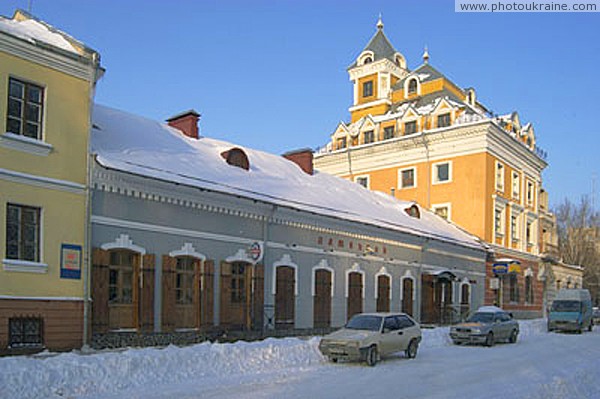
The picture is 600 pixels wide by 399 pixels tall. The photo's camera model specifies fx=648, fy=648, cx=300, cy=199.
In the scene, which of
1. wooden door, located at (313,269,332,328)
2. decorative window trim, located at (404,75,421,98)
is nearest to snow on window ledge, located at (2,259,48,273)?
wooden door, located at (313,269,332,328)

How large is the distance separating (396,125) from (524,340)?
22.4 meters

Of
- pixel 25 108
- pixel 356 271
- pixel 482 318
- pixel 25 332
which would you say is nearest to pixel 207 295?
pixel 25 332

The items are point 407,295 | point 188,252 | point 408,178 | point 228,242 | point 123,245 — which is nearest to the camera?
point 123,245

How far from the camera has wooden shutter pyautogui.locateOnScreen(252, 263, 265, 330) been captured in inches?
901

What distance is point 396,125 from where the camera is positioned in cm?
4750

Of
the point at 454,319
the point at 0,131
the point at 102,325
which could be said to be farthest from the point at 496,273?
the point at 0,131

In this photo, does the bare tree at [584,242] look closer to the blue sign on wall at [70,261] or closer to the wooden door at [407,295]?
the wooden door at [407,295]

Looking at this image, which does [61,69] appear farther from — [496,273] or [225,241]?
[496,273]

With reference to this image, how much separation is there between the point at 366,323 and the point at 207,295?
542 centimetres

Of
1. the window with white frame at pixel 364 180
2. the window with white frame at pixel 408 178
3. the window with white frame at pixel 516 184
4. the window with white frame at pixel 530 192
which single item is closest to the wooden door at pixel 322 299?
the window with white frame at pixel 408 178

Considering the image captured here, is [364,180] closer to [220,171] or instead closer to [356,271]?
[356,271]

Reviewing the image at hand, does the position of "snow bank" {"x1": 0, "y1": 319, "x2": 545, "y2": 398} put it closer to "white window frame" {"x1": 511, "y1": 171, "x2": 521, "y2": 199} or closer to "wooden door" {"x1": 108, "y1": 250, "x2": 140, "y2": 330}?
"wooden door" {"x1": 108, "y1": 250, "x2": 140, "y2": 330}

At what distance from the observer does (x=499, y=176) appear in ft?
147

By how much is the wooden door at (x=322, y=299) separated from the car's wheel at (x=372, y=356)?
843 centimetres
